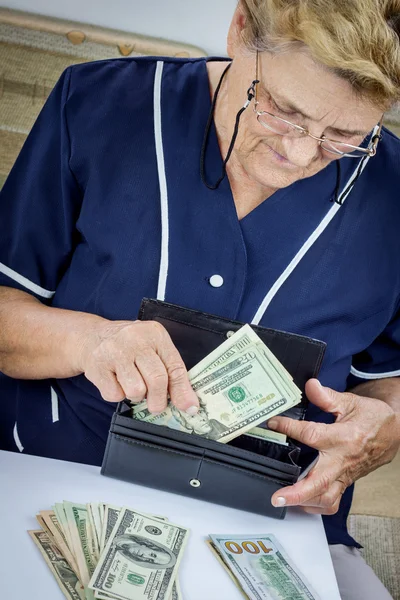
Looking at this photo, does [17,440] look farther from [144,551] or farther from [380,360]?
[380,360]

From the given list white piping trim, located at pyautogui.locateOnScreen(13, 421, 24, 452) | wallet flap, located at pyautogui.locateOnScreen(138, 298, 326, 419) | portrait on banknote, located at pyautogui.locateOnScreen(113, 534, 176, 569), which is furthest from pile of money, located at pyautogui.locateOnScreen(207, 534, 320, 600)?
white piping trim, located at pyautogui.locateOnScreen(13, 421, 24, 452)

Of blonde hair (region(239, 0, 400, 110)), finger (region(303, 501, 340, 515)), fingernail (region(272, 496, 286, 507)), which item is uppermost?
blonde hair (region(239, 0, 400, 110))

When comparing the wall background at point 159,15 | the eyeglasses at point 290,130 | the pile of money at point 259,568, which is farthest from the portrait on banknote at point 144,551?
the wall background at point 159,15

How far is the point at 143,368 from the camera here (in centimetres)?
148

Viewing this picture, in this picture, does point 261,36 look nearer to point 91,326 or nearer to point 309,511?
point 91,326

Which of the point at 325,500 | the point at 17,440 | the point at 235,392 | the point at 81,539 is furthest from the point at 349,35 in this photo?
the point at 17,440

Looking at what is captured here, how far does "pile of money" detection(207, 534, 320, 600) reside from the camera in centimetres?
136

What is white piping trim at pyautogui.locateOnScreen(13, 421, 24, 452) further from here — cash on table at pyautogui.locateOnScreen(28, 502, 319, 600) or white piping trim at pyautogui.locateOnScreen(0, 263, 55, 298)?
cash on table at pyautogui.locateOnScreen(28, 502, 319, 600)

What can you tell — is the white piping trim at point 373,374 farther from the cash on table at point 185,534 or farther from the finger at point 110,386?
the finger at point 110,386

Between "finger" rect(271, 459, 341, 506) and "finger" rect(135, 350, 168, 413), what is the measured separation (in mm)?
291

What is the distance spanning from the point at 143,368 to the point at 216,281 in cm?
36

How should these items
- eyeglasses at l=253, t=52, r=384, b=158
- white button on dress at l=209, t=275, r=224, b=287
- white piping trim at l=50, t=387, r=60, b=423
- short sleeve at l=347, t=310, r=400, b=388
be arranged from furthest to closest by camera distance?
short sleeve at l=347, t=310, r=400, b=388 < white piping trim at l=50, t=387, r=60, b=423 < white button on dress at l=209, t=275, r=224, b=287 < eyeglasses at l=253, t=52, r=384, b=158

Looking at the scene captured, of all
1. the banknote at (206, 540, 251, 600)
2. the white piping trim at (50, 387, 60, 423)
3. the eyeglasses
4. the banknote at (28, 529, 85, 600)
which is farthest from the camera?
the white piping trim at (50, 387, 60, 423)

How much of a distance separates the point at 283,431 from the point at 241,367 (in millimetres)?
160
